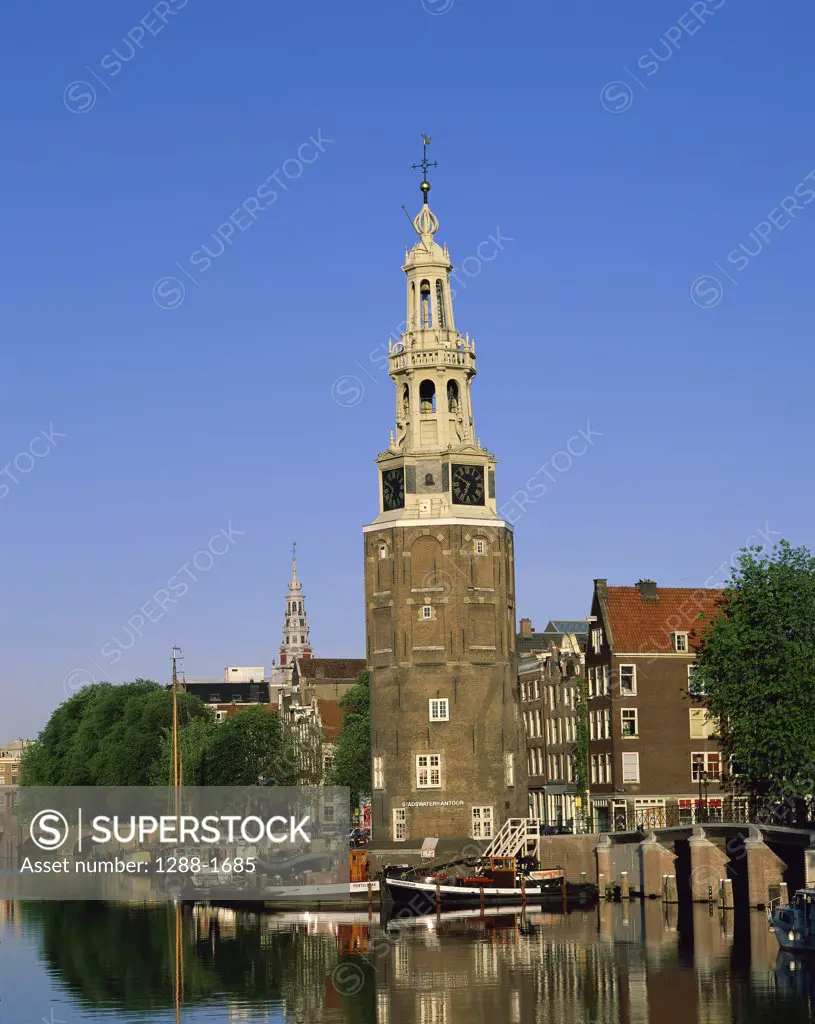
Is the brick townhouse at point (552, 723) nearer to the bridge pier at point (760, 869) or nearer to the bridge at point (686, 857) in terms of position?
the bridge at point (686, 857)

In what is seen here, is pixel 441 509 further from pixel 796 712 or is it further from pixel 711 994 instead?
pixel 711 994

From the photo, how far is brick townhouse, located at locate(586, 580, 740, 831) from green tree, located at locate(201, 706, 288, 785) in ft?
109

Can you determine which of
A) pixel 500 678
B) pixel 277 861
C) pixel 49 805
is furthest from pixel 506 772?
pixel 49 805

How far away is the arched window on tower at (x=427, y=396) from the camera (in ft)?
346

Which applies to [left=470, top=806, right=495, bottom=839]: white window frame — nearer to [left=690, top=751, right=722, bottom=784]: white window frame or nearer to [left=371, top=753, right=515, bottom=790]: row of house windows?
[left=371, top=753, right=515, bottom=790]: row of house windows

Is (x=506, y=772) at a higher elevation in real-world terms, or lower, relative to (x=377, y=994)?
higher

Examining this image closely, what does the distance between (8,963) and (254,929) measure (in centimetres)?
1251

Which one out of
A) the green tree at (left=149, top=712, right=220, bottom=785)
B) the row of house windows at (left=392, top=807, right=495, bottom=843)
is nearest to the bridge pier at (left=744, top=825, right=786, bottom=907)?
the row of house windows at (left=392, top=807, right=495, bottom=843)

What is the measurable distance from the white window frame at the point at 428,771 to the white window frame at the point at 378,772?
101 inches

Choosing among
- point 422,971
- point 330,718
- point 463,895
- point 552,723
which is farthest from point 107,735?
point 422,971

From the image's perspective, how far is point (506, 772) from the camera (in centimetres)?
10075

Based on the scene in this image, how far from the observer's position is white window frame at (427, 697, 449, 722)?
100 metres

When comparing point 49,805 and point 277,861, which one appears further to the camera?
point 49,805

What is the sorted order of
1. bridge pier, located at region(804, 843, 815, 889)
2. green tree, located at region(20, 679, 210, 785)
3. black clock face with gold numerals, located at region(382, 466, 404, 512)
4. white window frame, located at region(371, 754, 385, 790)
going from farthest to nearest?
1. green tree, located at region(20, 679, 210, 785)
2. black clock face with gold numerals, located at region(382, 466, 404, 512)
3. white window frame, located at region(371, 754, 385, 790)
4. bridge pier, located at region(804, 843, 815, 889)
